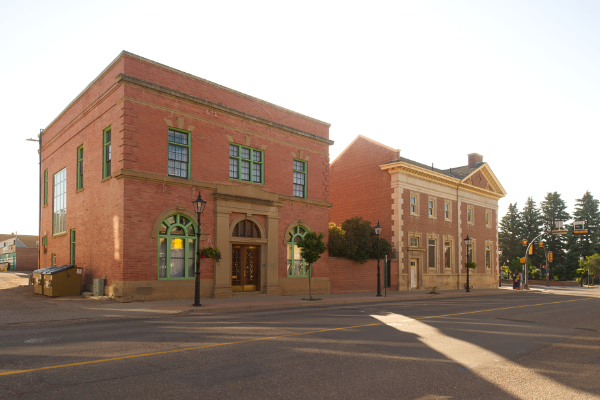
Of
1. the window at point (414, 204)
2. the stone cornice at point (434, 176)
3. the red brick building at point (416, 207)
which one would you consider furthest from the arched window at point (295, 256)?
the window at point (414, 204)

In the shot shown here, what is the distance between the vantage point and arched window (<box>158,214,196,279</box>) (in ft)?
65.3

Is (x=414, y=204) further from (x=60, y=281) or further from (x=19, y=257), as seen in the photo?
(x=19, y=257)

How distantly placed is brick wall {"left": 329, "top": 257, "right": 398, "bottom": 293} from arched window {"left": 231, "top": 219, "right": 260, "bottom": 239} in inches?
256

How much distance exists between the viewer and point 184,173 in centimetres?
2097

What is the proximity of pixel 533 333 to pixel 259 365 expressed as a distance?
8.53m

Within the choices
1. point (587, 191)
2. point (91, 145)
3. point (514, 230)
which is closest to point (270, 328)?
point (91, 145)

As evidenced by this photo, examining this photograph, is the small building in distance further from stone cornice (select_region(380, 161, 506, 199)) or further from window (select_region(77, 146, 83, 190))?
stone cornice (select_region(380, 161, 506, 199))

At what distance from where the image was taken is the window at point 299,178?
1045 inches

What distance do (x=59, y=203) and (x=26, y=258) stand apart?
147 ft

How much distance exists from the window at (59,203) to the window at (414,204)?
24555mm

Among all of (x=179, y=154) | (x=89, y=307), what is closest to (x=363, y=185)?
(x=179, y=154)

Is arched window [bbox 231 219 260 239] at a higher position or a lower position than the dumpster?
higher

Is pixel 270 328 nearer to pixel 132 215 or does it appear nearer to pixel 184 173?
pixel 132 215

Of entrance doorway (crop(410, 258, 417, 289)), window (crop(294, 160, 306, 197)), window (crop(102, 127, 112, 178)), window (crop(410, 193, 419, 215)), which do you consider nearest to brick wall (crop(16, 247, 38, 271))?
window (crop(102, 127, 112, 178))
